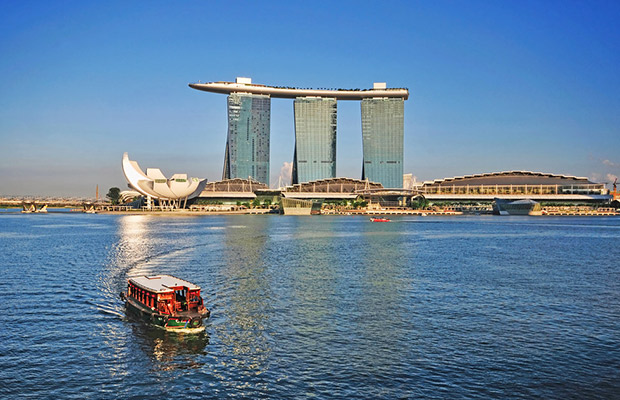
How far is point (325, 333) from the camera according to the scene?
23.8 metres

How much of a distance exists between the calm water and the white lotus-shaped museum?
14068 centimetres

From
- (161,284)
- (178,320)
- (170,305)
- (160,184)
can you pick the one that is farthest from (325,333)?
(160,184)

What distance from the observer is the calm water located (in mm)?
17844

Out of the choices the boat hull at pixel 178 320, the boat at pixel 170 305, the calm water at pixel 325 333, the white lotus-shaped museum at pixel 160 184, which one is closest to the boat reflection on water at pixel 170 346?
the calm water at pixel 325 333

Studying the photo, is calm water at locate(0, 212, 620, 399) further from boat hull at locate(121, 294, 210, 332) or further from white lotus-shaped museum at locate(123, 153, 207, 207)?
white lotus-shaped museum at locate(123, 153, 207, 207)

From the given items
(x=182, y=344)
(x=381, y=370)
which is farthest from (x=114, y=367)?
(x=381, y=370)

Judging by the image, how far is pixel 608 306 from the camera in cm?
2952

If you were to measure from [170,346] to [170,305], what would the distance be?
3.40 m

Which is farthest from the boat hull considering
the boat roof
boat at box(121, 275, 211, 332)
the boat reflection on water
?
the boat roof

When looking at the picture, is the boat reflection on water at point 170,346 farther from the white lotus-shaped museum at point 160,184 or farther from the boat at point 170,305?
the white lotus-shaped museum at point 160,184

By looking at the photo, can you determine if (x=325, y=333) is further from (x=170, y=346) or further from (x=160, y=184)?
(x=160, y=184)

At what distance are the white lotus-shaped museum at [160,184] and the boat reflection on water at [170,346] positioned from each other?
548 feet

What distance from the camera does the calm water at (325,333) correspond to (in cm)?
1784

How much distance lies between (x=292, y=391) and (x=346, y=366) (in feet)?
Answer: 9.82
